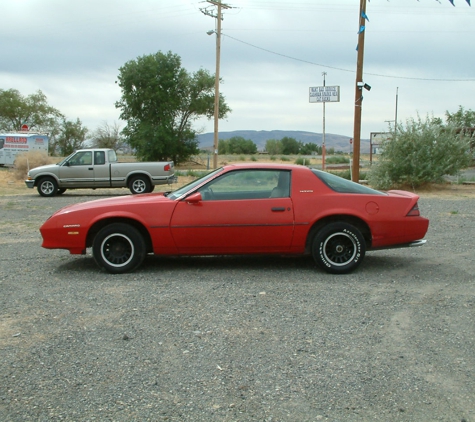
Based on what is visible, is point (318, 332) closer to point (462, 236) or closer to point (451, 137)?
point (462, 236)

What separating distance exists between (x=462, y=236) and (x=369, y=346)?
6.22 m

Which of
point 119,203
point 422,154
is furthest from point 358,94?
point 119,203

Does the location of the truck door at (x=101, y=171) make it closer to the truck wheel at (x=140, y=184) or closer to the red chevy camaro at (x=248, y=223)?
the truck wheel at (x=140, y=184)

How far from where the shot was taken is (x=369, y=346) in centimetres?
472

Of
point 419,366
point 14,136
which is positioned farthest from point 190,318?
point 14,136

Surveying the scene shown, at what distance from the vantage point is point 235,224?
7098mm

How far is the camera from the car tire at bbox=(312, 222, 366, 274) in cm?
712

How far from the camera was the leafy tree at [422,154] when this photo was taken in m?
21.2

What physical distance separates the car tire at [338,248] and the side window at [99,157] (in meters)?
14.7

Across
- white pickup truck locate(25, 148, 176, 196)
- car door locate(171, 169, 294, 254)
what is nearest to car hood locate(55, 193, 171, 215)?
car door locate(171, 169, 294, 254)

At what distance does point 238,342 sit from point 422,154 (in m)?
18.0

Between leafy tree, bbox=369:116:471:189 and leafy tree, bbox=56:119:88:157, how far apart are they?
46.0 meters

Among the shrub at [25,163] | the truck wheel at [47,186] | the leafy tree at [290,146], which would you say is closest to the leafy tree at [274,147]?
the leafy tree at [290,146]

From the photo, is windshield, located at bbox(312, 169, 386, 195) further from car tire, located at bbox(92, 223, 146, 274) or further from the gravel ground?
car tire, located at bbox(92, 223, 146, 274)
